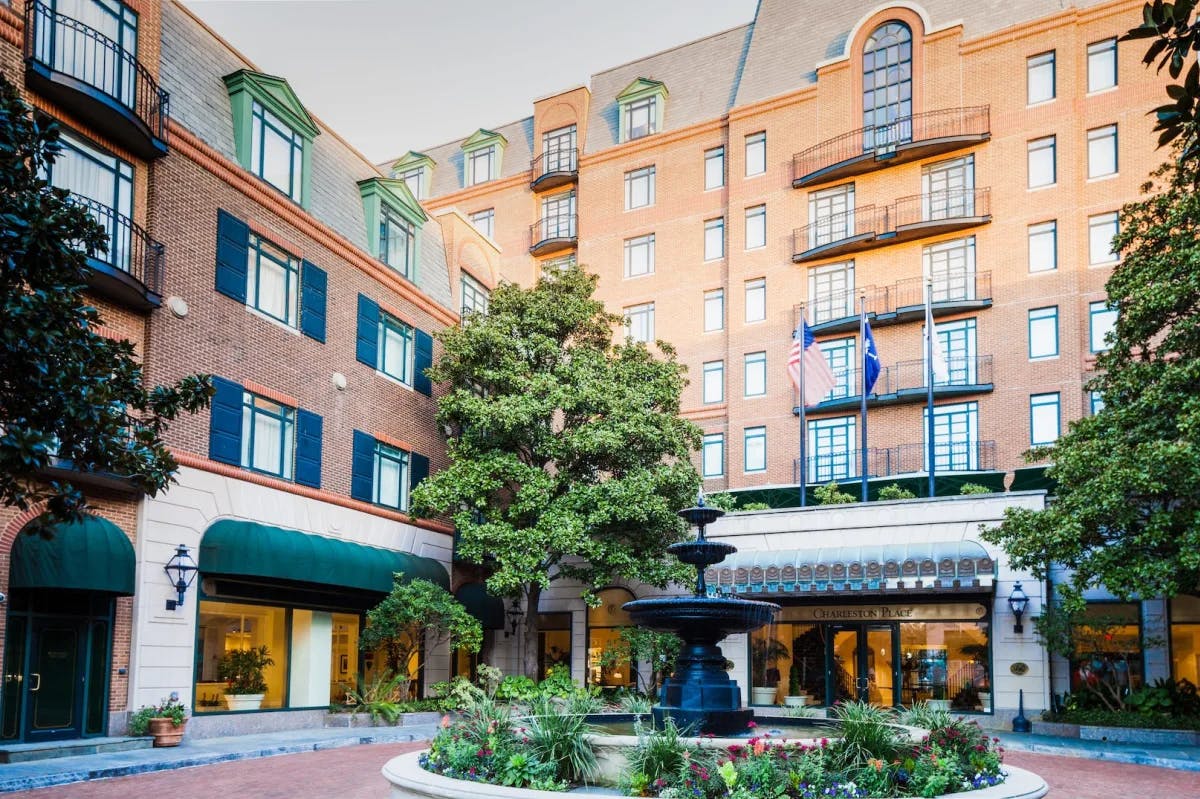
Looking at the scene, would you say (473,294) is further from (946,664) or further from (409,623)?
(946,664)

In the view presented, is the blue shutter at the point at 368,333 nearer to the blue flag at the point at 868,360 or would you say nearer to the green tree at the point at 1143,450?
the blue flag at the point at 868,360

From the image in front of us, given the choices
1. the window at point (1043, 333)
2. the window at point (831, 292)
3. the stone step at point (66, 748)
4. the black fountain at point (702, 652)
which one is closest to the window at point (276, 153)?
the stone step at point (66, 748)

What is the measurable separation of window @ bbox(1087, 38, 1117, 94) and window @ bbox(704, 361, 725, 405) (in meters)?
15.4

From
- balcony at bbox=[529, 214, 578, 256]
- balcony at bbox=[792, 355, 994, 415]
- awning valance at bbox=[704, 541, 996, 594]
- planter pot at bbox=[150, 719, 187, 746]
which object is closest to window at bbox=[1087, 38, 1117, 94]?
balcony at bbox=[792, 355, 994, 415]

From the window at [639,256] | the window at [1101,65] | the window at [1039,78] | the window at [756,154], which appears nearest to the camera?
the window at [1101,65]

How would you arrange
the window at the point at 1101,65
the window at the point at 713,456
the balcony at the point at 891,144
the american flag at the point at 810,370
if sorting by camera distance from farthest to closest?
1. the window at the point at 713,456
2. the balcony at the point at 891,144
3. the window at the point at 1101,65
4. the american flag at the point at 810,370

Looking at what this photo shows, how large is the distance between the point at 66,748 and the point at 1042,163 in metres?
31.6

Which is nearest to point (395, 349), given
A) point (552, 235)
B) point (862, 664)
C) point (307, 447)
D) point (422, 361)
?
point (422, 361)

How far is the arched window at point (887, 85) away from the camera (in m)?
37.2

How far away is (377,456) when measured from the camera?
95.1 feet

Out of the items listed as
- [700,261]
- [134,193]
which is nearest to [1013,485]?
[700,261]

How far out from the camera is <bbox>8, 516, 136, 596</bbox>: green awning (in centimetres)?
1761

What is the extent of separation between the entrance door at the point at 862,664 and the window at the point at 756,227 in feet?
52.2

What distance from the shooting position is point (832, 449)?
122 ft
